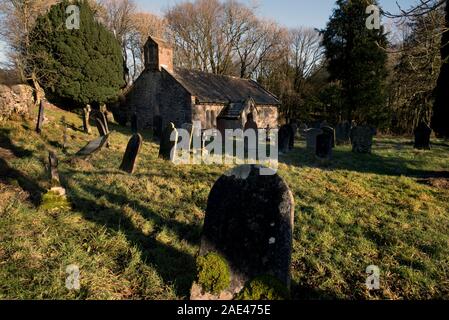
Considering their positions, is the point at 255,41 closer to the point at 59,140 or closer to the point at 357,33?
the point at 357,33

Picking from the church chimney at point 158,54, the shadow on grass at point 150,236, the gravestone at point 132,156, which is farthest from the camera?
the church chimney at point 158,54

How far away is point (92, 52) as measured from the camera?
22672mm

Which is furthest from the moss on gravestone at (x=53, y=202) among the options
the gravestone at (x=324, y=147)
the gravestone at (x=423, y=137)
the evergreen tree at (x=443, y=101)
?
the gravestone at (x=423, y=137)

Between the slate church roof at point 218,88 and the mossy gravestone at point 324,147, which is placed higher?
the slate church roof at point 218,88

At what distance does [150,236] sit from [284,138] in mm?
10774

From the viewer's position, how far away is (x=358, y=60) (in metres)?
26.2

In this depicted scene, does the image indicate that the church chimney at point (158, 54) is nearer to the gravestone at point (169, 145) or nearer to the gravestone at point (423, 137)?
the gravestone at point (169, 145)

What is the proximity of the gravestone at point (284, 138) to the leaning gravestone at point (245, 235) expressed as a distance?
1103cm

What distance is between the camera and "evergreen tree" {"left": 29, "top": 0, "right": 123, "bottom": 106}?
20.1m

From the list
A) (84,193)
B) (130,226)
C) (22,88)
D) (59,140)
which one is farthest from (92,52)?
(130,226)

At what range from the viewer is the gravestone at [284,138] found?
14.6 meters
